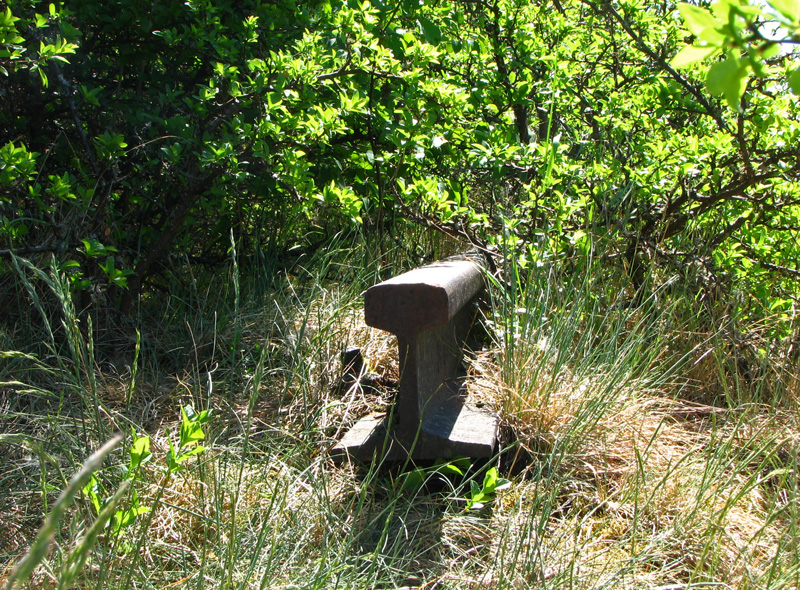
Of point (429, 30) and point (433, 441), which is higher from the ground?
point (429, 30)

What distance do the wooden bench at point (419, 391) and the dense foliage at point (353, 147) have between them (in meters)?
0.78

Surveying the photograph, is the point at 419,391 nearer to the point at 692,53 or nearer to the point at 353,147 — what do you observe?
the point at 692,53

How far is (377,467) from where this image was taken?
7.29ft

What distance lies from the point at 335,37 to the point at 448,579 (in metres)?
2.83

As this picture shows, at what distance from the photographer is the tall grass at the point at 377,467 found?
1806 millimetres

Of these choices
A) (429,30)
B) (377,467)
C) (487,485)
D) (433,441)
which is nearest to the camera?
(487,485)

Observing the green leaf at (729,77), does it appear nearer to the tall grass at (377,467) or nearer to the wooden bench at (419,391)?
the tall grass at (377,467)

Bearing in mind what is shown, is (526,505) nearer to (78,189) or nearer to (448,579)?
(448,579)

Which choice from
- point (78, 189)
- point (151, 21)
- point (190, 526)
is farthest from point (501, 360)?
point (151, 21)

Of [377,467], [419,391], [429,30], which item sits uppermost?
[429,30]

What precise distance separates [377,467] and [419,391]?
0.31 metres

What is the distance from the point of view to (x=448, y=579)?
1.96 metres

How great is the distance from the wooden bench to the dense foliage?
783 mm

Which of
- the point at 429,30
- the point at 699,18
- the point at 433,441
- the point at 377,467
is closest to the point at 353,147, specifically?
the point at 429,30
